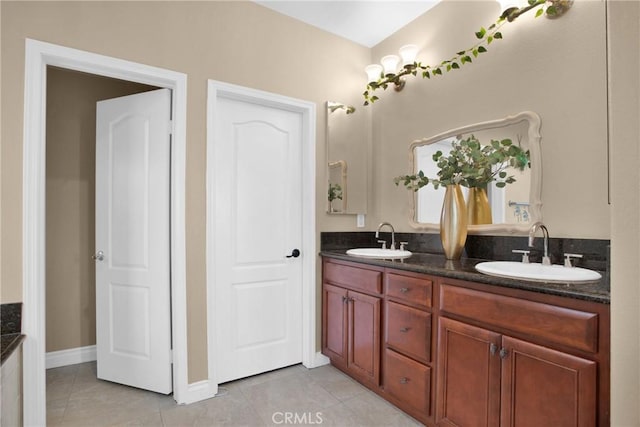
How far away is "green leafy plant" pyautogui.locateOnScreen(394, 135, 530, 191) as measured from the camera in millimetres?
1970

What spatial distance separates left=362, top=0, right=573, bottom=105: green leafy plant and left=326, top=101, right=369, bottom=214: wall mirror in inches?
10.7

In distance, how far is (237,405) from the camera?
2.07 meters

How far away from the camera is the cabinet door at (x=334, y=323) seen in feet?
7.91

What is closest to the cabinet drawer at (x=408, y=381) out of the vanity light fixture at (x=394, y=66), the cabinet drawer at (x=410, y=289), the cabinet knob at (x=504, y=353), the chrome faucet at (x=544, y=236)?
the cabinet drawer at (x=410, y=289)

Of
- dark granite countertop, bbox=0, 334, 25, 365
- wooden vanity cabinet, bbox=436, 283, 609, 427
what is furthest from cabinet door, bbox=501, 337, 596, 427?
dark granite countertop, bbox=0, 334, 25, 365

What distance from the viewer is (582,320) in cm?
115

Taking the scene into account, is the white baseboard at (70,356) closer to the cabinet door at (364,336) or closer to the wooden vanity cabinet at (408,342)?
the cabinet door at (364,336)

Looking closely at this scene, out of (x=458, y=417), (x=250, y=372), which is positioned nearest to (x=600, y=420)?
(x=458, y=417)

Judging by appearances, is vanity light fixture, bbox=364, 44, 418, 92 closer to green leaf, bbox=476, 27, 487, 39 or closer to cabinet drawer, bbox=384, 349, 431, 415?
green leaf, bbox=476, 27, 487, 39

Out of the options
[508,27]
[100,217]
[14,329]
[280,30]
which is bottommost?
[14,329]

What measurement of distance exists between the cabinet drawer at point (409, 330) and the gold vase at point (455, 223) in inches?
19.8

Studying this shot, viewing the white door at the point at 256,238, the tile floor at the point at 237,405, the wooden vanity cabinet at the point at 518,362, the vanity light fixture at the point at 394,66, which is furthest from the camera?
the vanity light fixture at the point at 394,66

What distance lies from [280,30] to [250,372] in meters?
2.62

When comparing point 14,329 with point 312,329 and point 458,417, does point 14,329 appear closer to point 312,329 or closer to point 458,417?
point 312,329
